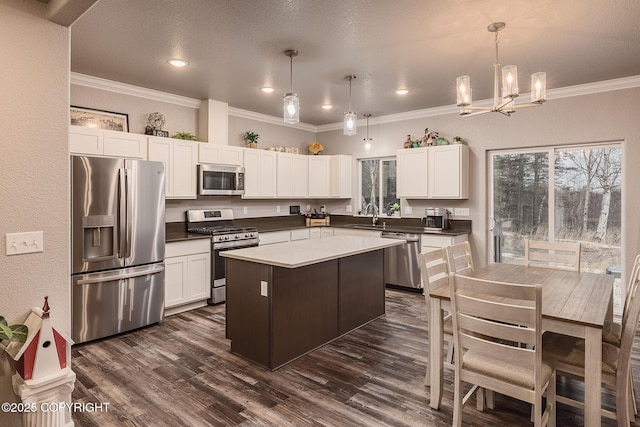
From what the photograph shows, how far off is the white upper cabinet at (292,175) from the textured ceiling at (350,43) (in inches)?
58.9

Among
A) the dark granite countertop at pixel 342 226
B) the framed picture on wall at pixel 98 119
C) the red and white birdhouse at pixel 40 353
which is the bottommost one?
the red and white birdhouse at pixel 40 353

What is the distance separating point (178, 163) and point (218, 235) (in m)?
1.00

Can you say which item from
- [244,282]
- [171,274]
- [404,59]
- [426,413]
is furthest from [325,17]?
[171,274]

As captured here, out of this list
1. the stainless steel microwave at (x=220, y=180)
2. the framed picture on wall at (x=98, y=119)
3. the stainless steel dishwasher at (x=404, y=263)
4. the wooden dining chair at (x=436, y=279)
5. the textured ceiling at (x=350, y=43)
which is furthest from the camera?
the stainless steel dishwasher at (x=404, y=263)

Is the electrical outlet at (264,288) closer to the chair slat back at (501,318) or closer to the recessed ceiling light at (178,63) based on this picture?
the chair slat back at (501,318)

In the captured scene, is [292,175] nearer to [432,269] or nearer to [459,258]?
[459,258]

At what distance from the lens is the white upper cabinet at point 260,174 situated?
17.5ft

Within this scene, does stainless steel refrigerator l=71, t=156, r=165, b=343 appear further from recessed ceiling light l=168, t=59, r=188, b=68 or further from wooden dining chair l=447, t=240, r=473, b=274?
wooden dining chair l=447, t=240, r=473, b=274

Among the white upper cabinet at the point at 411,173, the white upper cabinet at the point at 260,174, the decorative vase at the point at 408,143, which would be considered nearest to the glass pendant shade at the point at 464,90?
the white upper cabinet at the point at 411,173

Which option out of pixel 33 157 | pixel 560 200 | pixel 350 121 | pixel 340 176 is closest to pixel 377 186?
pixel 340 176

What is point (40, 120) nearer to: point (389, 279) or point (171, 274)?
point (171, 274)

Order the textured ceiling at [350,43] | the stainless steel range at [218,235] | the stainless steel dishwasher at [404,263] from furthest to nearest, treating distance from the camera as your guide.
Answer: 1. the stainless steel dishwasher at [404,263]
2. the stainless steel range at [218,235]
3. the textured ceiling at [350,43]

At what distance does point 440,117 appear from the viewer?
5461 millimetres

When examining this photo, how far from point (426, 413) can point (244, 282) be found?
1.64 metres
